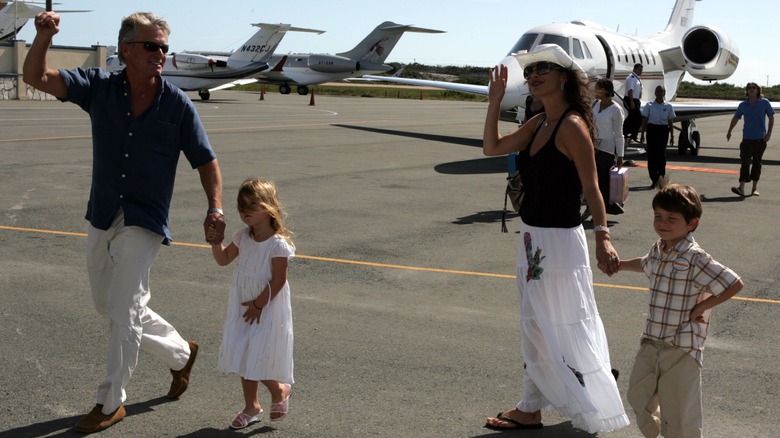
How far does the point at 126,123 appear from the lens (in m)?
5.14

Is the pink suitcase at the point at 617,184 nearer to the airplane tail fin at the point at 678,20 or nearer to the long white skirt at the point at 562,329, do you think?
the long white skirt at the point at 562,329

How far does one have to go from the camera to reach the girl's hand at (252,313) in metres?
5.09

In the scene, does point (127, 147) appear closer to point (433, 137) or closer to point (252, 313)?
point (252, 313)

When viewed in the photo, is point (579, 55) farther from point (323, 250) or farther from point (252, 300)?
point (252, 300)

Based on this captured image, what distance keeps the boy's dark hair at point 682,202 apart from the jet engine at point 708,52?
82.3ft

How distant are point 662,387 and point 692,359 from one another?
0.64 ft

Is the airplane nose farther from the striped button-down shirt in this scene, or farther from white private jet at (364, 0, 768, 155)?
the striped button-down shirt

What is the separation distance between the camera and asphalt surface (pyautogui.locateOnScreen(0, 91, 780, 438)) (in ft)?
17.8

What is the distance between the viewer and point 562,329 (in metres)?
5.03

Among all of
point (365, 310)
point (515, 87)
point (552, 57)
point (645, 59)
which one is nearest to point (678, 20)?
point (645, 59)

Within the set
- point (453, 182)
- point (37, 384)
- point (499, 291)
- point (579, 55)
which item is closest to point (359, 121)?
point (579, 55)

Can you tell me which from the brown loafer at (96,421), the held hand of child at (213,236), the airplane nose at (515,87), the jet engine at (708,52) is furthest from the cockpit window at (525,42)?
the brown loafer at (96,421)

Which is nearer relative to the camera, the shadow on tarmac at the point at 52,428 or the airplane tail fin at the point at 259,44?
the shadow on tarmac at the point at 52,428

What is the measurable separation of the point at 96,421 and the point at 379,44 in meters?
64.4
